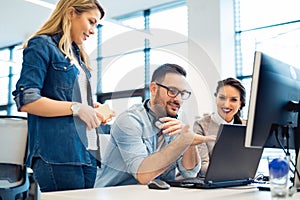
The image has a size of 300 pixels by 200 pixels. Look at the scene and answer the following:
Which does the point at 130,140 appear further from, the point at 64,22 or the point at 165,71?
the point at 64,22

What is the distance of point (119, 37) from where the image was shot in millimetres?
1617

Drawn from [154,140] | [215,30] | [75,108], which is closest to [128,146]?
[154,140]

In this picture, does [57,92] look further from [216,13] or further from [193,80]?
[216,13]

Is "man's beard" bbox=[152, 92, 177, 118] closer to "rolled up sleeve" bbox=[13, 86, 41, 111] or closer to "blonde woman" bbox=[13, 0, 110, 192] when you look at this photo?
"blonde woman" bbox=[13, 0, 110, 192]

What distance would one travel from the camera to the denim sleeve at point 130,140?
1.50m

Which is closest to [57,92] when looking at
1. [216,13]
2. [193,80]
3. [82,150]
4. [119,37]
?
[82,150]

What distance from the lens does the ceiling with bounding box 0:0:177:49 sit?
17.8 feet

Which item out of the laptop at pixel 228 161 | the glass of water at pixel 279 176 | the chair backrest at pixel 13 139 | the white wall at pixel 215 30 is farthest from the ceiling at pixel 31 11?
the glass of water at pixel 279 176

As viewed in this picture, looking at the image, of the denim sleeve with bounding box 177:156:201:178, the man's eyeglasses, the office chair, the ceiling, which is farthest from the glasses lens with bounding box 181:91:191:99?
the ceiling

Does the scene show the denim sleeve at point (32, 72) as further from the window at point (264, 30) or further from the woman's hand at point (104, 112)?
the window at point (264, 30)

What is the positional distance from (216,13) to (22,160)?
333cm

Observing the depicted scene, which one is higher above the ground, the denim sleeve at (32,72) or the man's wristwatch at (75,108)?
the denim sleeve at (32,72)

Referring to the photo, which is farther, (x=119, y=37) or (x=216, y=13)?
(x=216, y=13)

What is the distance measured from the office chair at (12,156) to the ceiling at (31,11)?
3.22 metres
